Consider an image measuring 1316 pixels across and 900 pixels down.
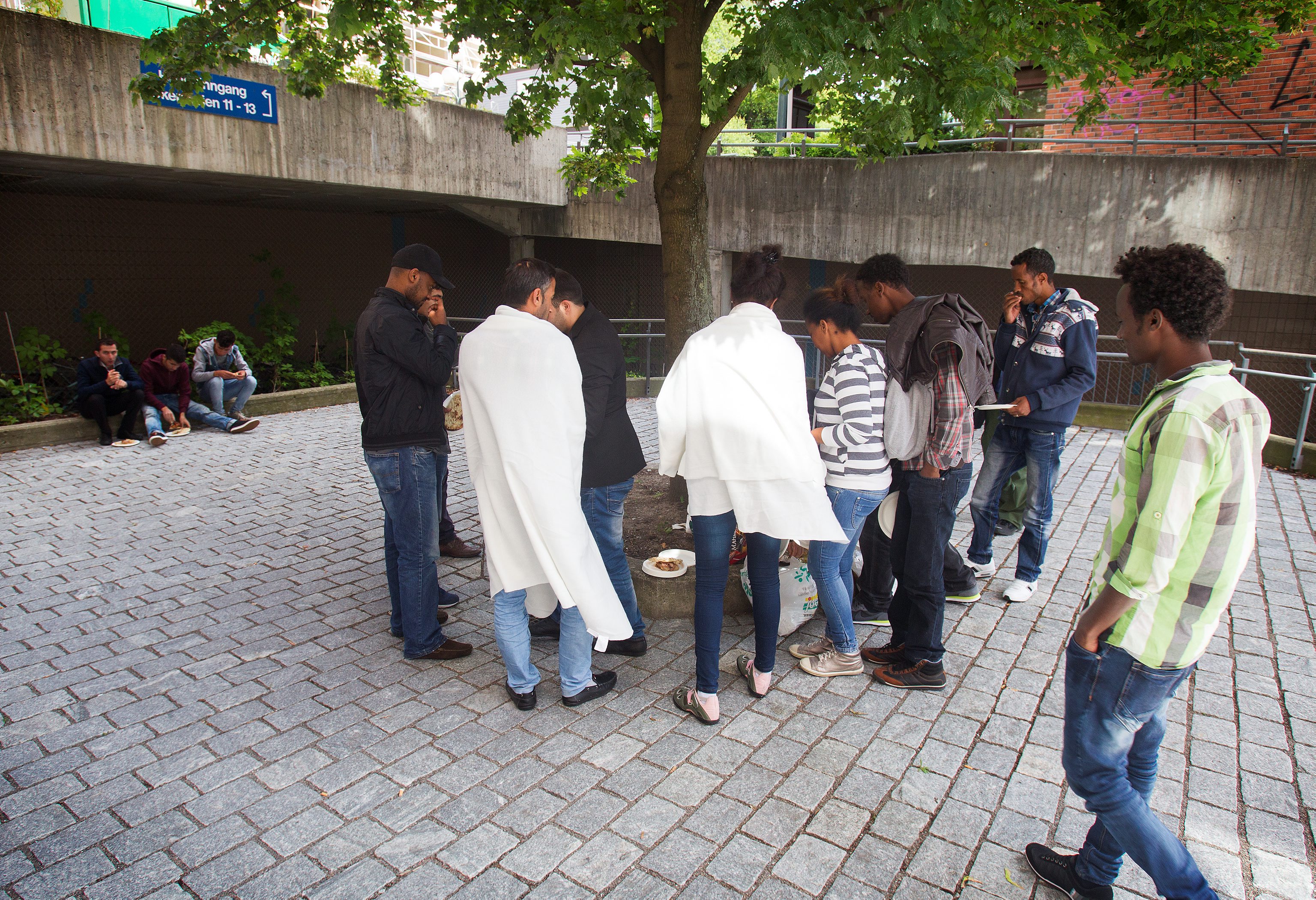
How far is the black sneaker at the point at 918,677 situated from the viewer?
3771 mm

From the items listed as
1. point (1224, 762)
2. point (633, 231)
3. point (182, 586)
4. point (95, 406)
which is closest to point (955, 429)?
point (1224, 762)

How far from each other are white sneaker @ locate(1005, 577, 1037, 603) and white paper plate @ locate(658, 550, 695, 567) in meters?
1.93

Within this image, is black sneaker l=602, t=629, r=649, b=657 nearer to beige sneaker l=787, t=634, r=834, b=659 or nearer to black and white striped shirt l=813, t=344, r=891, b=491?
beige sneaker l=787, t=634, r=834, b=659

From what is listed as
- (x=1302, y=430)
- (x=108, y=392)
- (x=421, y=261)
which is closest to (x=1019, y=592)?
(x=421, y=261)

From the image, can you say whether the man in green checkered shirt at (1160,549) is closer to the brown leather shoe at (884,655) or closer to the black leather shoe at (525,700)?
the brown leather shoe at (884,655)

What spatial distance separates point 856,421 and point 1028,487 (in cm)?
180

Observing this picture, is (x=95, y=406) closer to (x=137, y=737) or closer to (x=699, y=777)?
(x=137, y=737)

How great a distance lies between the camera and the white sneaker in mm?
4738

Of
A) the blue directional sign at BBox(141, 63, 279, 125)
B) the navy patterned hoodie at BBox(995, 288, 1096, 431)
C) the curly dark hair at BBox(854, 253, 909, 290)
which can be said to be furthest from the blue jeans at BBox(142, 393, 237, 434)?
the navy patterned hoodie at BBox(995, 288, 1096, 431)

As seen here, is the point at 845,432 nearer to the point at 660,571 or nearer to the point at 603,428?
the point at 603,428

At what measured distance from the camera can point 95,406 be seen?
8.68 m

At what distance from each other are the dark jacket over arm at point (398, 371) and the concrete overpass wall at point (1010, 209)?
30.7 ft

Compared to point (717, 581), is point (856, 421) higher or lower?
higher

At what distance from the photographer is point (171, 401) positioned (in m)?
9.20
